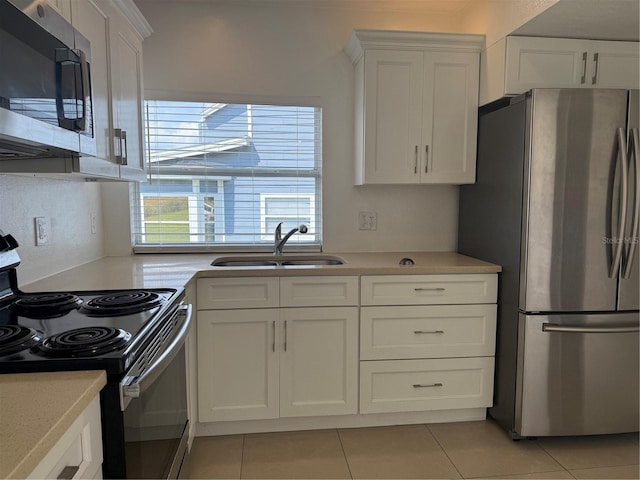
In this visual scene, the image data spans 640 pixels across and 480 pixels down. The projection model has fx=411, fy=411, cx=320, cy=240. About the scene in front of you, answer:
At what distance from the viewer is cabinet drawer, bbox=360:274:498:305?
2.22 metres

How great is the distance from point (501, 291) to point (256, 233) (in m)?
1.56

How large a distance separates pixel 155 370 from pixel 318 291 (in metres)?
1.13

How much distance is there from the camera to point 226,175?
2730 mm

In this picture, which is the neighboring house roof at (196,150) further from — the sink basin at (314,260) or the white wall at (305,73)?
the sink basin at (314,260)

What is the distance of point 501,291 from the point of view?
227 centimetres

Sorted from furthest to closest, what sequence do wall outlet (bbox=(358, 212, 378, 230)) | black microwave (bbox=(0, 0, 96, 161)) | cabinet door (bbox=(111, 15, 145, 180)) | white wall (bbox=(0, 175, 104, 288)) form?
wall outlet (bbox=(358, 212, 378, 230)) < cabinet door (bbox=(111, 15, 145, 180)) < white wall (bbox=(0, 175, 104, 288)) < black microwave (bbox=(0, 0, 96, 161))

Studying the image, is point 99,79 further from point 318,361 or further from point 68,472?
point 318,361

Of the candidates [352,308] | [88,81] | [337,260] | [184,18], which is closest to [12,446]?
[88,81]

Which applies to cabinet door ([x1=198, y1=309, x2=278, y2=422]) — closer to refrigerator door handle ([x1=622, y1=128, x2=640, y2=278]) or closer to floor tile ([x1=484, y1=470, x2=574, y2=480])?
floor tile ([x1=484, y1=470, x2=574, y2=480])

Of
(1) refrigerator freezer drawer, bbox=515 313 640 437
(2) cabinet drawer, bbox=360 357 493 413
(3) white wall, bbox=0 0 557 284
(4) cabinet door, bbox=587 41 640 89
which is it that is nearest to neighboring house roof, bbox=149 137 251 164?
(3) white wall, bbox=0 0 557 284

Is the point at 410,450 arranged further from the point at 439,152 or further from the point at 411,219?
the point at 439,152

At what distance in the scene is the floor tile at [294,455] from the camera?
6.39 feet

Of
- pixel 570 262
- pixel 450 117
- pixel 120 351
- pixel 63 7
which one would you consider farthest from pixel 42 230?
pixel 570 262

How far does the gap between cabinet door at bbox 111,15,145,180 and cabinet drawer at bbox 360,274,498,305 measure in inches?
51.7
